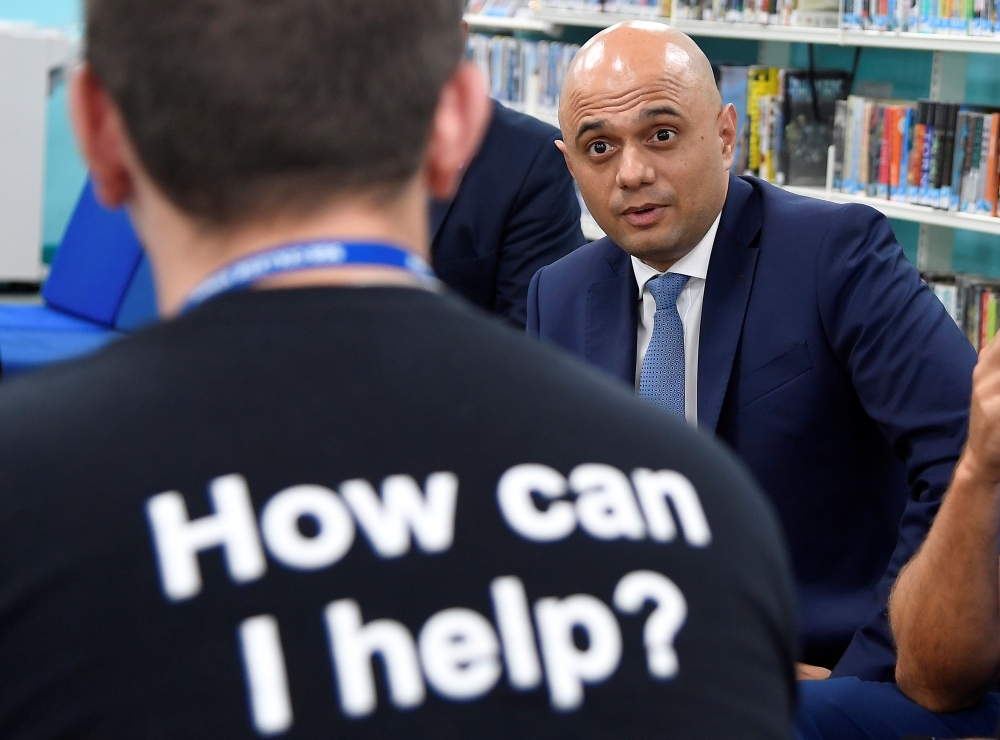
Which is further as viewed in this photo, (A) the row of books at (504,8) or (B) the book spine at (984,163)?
(A) the row of books at (504,8)

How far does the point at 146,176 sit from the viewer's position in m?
0.64

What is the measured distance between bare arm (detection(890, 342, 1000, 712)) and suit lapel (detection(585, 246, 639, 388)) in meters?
0.59

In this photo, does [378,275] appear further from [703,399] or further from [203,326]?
[703,399]

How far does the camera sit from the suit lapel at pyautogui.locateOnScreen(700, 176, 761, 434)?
1.86 meters

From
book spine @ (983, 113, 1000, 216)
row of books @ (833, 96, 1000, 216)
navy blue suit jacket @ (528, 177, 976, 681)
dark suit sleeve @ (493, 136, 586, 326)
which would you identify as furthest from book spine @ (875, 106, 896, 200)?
navy blue suit jacket @ (528, 177, 976, 681)

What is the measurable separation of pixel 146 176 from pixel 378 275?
121mm

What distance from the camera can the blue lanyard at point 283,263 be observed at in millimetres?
618

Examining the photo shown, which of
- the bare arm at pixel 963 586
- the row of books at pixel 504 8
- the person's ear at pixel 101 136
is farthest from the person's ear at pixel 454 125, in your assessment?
the row of books at pixel 504 8

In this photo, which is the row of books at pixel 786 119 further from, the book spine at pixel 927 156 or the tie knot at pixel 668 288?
the tie knot at pixel 668 288

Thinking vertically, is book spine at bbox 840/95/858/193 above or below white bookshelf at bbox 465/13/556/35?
below

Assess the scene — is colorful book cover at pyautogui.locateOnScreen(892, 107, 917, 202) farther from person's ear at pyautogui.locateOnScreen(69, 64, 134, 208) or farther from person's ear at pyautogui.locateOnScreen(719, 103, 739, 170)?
person's ear at pyautogui.locateOnScreen(69, 64, 134, 208)

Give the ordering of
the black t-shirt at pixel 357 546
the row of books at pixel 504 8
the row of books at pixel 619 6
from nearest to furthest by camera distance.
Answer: the black t-shirt at pixel 357 546, the row of books at pixel 619 6, the row of books at pixel 504 8

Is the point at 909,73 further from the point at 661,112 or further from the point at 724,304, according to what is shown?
the point at 724,304

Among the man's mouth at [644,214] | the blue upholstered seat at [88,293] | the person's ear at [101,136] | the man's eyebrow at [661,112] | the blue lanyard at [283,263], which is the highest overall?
the person's ear at [101,136]
